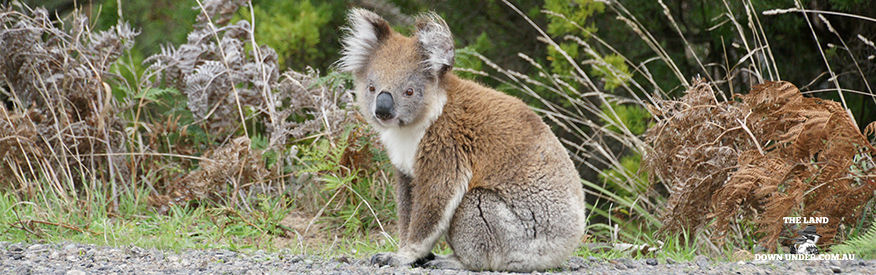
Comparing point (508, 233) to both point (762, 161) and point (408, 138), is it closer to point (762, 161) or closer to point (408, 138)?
point (408, 138)

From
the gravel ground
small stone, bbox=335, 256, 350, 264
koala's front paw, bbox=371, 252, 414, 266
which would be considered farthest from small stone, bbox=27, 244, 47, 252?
koala's front paw, bbox=371, 252, 414, 266

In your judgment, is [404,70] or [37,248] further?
[37,248]

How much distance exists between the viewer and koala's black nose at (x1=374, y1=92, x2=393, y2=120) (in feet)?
15.8

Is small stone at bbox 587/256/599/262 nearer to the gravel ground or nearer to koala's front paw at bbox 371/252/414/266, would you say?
the gravel ground

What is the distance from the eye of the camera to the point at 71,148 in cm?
717

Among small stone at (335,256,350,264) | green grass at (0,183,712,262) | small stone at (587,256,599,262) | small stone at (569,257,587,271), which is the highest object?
small stone at (335,256,350,264)

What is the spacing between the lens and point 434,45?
16.2 ft

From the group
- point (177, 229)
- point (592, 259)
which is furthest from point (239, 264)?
point (592, 259)

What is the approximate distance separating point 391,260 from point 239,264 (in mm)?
870

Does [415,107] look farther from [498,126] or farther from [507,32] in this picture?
[507,32]

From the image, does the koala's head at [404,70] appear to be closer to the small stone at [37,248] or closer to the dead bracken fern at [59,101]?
the small stone at [37,248]

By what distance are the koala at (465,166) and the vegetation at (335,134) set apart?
1.00 m

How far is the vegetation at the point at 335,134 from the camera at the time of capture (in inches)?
222

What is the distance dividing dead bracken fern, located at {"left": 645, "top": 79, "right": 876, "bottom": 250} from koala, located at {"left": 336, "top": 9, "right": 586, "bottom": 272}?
1.21 m
